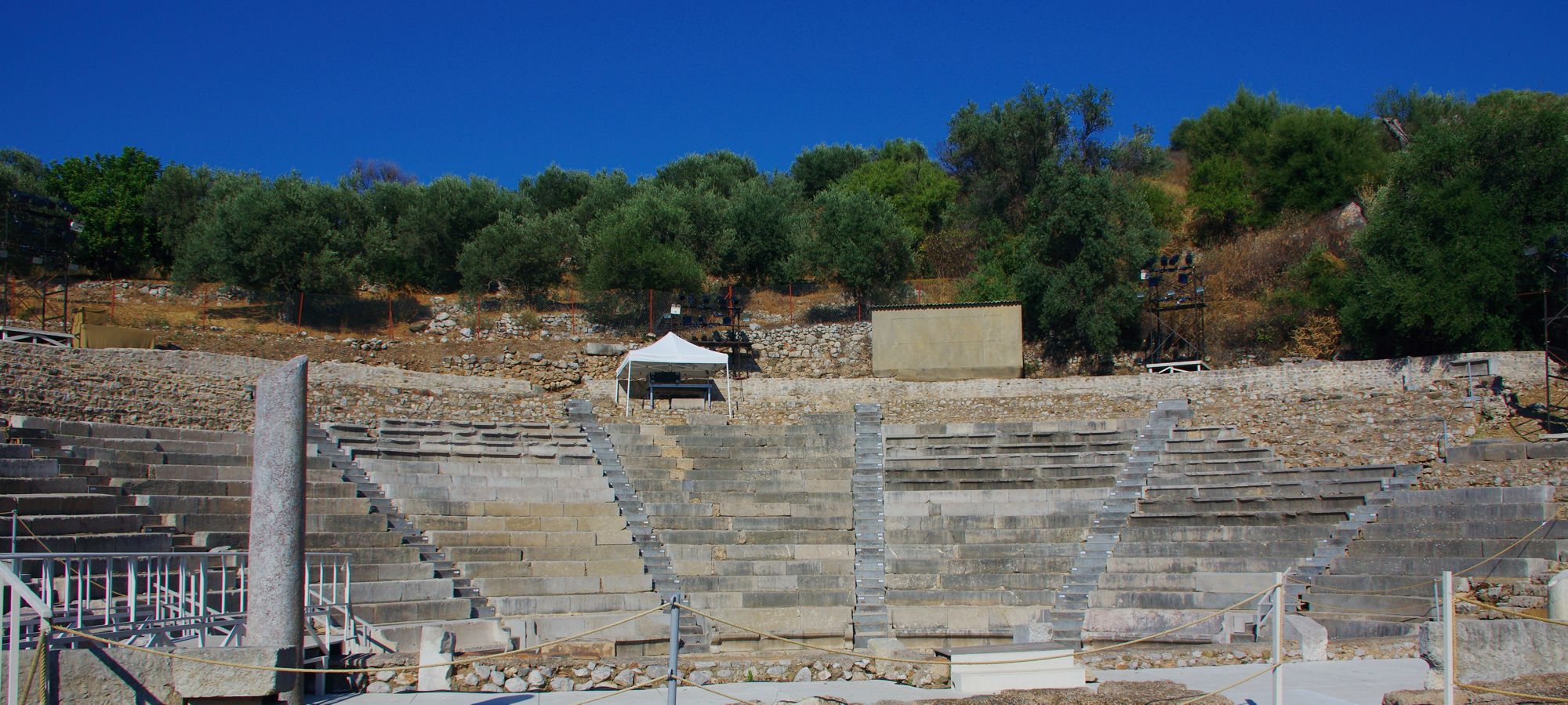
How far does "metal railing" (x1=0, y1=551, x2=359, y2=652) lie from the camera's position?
293 inches

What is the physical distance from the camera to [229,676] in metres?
6.81

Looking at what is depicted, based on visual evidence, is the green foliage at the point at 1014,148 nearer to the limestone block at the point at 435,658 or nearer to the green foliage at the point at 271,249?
the green foliage at the point at 271,249

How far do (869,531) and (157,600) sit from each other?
9.54m

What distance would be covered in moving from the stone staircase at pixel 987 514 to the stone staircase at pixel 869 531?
15 centimetres

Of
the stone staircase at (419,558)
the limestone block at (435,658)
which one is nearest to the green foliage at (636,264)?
the stone staircase at (419,558)

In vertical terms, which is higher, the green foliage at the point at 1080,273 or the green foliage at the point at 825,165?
the green foliage at the point at 825,165

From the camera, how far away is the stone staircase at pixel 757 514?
13.8 meters

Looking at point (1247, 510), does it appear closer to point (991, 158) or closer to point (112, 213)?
point (991, 158)

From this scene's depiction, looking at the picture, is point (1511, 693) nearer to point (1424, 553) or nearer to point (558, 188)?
point (1424, 553)

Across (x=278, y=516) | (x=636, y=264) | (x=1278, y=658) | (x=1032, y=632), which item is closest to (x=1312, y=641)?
(x=1032, y=632)

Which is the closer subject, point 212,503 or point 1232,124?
point 212,503

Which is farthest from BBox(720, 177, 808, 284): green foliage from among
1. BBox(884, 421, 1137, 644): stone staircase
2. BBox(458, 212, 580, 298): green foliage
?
BBox(884, 421, 1137, 644): stone staircase

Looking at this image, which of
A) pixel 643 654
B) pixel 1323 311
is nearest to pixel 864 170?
pixel 1323 311

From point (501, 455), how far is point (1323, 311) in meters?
18.2
